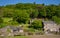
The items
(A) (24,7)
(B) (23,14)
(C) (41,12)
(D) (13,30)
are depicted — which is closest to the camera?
(D) (13,30)

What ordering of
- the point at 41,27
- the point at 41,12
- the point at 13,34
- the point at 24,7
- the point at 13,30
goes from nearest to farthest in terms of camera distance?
1. the point at 13,34
2. the point at 13,30
3. the point at 41,27
4. the point at 41,12
5. the point at 24,7

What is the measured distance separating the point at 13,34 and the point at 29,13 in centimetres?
926

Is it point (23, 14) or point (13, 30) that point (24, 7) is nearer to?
point (23, 14)

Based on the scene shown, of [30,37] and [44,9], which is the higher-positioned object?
[44,9]

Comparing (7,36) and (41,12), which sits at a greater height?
(41,12)

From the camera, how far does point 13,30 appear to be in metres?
18.1

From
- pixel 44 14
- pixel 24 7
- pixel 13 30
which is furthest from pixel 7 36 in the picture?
pixel 24 7

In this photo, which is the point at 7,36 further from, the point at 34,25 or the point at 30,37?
the point at 34,25

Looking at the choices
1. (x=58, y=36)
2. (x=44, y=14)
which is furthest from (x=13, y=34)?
(x=44, y=14)

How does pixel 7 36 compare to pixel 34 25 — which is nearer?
pixel 7 36

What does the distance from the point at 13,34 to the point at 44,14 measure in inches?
381

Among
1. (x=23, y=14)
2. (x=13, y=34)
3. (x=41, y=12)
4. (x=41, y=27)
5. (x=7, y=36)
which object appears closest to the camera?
(x=7, y=36)

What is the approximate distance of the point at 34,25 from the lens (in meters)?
20.3

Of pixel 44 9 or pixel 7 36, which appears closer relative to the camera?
pixel 7 36
